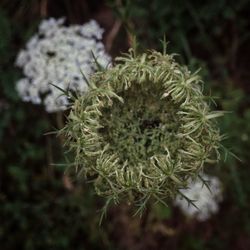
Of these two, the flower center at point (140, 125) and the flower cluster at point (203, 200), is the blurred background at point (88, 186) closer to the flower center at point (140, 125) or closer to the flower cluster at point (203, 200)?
the flower cluster at point (203, 200)

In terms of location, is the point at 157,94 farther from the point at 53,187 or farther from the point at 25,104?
the point at 53,187

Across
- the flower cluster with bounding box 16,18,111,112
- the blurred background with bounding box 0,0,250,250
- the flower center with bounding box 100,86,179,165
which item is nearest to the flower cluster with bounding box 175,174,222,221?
the blurred background with bounding box 0,0,250,250

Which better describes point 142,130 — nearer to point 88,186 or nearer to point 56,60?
point 56,60

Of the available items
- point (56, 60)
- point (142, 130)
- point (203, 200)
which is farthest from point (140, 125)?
point (203, 200)

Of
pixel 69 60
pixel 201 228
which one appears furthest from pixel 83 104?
pixel 201 228

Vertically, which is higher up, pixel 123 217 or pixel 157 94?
pixel 157 94

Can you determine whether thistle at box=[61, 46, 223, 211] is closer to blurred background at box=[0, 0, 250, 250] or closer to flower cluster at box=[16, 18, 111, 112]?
flower cluster at box=[16, 18, 111, 112]
